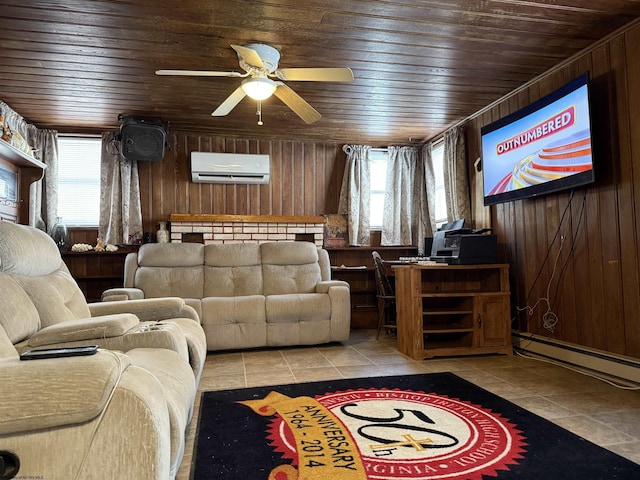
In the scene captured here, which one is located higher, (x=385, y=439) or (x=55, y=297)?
(x=55, y=297)

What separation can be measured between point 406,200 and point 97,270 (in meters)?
3.74

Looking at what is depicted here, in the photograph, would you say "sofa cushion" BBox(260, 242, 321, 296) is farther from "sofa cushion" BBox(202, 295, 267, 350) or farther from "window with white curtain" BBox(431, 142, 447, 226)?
"window with white curtain" BBox(431, 142, 447, 226)

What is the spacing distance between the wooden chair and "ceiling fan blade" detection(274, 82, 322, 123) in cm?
163

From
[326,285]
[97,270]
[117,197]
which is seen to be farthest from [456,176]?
[97,270]

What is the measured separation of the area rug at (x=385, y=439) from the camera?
1685mm

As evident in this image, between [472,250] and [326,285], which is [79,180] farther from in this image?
[472,250]

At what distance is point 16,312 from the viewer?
58.4 inches

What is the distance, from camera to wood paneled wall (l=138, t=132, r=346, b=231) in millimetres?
4992

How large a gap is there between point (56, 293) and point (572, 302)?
337cm

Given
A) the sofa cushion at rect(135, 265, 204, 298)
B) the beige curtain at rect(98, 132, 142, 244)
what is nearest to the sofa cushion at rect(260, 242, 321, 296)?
the sofa cushion at rect(135, 265, 204, 298)

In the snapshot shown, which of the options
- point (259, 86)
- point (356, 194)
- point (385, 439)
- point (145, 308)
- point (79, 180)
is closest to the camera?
point (385, 439)

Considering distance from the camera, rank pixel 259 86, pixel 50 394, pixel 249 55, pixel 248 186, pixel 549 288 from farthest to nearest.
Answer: pixel 248 186 < pixel 549 288 < pixel 259 86 < pixel 249 55 < pixel 50 394

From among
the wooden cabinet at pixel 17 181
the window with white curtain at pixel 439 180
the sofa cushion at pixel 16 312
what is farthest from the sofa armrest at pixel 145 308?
the window with white curtain at pixel 439 180

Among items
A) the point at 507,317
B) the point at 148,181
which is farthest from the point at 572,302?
the point at 148,181
